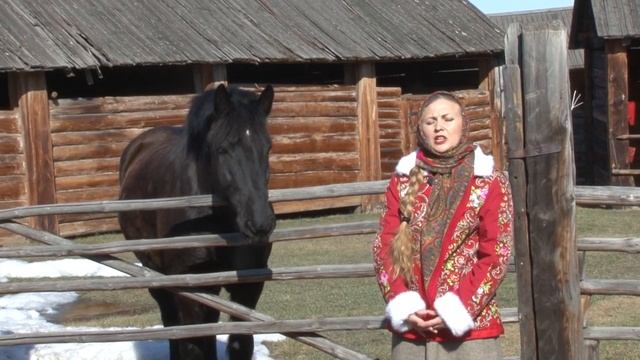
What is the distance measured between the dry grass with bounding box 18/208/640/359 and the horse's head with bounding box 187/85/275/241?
226 centimetres

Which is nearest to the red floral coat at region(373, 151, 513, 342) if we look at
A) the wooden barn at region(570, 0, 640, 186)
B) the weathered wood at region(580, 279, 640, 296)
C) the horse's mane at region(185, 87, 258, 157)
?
the weathered wood at region(580, 279, 640, 296)

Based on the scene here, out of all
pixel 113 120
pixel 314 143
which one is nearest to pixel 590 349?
pixel 113 120

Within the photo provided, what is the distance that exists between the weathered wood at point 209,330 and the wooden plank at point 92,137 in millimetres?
9369

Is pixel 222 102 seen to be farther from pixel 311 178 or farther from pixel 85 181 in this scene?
pixel 311 178

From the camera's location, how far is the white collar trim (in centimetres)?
447

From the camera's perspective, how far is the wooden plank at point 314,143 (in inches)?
727

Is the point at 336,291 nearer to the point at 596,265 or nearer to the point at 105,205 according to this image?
the point at 596,265

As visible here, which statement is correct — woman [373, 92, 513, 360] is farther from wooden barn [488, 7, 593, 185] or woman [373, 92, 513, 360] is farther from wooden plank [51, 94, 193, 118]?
wooden plank [51, 94, 193, 118]

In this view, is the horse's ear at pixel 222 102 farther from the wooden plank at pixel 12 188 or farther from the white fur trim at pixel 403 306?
the wooden plank at pixel 12 188

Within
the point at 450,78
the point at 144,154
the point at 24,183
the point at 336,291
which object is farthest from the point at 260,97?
the point at 450,78

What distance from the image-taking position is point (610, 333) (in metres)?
5.77

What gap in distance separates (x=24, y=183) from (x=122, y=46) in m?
2.44

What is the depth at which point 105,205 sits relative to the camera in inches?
261

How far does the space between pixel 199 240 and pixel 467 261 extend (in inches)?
90.6
